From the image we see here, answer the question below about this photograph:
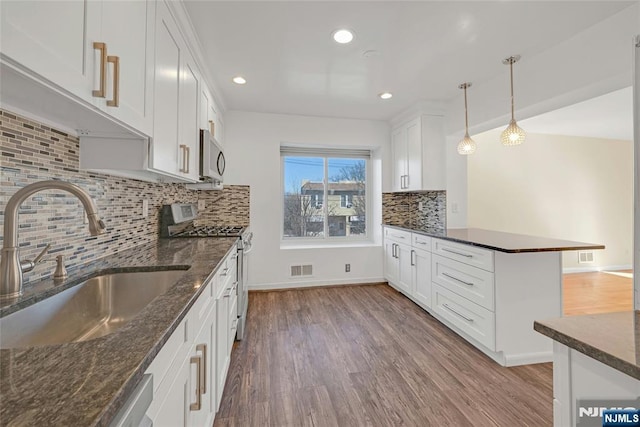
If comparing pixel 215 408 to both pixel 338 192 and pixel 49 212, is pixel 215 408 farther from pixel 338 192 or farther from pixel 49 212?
pixel 338 192

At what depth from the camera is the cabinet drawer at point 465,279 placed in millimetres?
2072

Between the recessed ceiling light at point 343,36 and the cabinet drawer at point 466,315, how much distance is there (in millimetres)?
2333

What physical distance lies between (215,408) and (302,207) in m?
2.88

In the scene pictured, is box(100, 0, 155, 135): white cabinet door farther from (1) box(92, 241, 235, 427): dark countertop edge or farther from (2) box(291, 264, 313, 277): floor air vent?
(2) box(291, 264, 313, 277): floor air vent

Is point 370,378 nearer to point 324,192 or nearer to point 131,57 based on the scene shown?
point 131,57

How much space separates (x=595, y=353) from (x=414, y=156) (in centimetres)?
305

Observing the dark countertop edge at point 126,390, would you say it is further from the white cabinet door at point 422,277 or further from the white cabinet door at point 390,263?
the white cabinet door at point 390,263

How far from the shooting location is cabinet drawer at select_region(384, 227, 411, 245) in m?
3.36

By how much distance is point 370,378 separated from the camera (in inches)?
73.9

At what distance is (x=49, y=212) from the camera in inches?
43.4

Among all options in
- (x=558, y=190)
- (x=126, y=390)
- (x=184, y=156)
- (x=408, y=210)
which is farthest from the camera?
(x=558, y=190)

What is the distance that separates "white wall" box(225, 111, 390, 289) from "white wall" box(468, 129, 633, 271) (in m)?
2.22

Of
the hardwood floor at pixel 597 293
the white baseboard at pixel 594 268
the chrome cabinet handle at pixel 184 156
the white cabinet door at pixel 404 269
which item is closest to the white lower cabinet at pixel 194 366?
the chrome cabinet handle at pixel 184 156

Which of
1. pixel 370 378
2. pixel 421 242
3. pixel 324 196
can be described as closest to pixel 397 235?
pixel 421 242
